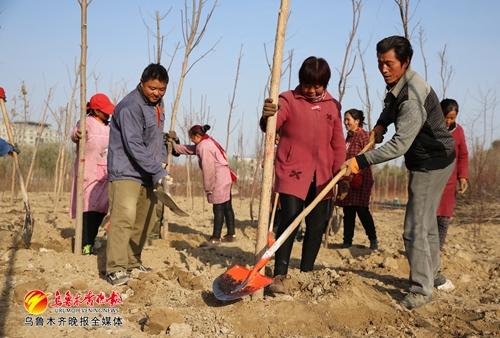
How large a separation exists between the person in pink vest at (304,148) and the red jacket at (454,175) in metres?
1.32

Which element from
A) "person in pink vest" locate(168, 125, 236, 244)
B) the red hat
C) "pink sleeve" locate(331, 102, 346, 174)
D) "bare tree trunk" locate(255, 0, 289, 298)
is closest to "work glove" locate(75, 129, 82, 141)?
the red hat

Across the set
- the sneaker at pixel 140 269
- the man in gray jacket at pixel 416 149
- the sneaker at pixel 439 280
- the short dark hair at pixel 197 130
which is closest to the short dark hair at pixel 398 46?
the man in gray jacket at pixel 416 149

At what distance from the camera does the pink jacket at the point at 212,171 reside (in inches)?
204

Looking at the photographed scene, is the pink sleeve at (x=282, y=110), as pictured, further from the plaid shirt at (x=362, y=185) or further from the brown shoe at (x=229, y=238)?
the brown shoe at (x=229, y=238)

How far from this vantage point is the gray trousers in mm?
2828

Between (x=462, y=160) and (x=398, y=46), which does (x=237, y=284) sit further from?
(x=462, y=160)

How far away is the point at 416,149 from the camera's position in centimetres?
286

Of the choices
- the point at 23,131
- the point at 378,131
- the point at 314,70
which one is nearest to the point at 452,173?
the point at 378,131

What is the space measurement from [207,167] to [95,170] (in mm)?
1417

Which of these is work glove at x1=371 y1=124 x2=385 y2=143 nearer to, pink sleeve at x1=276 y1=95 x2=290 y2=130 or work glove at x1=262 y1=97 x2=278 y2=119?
pink sleeve at x1=276 y1=95 x2=290 y2=130

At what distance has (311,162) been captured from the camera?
3.03 meters

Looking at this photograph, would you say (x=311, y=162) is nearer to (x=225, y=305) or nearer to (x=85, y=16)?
(x=225, y=305)

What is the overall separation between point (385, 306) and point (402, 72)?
1401 mm

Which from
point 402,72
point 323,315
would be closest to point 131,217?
point 323,315
